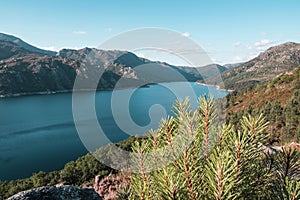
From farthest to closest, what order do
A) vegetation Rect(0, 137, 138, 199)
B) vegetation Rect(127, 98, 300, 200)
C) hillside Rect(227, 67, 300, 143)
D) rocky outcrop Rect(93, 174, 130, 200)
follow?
hillside Rect(227, 67, 300, 143), vegetation Rect(0, 137, 138, 199), rocky outcrop Rect(93, 174, 130, 200), vegetation Rect(127, 98, 300, 200)

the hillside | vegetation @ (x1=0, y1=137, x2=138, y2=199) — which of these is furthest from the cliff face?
vegetation @ (x1=0, y1=137, x2=138, y2=199)

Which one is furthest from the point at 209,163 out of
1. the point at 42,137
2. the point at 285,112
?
the point at 42,137

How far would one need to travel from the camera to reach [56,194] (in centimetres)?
222

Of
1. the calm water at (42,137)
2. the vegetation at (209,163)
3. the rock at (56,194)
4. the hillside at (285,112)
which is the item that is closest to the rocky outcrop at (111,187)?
the rock at (56,194)

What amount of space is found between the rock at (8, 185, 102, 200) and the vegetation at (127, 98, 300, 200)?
113cm

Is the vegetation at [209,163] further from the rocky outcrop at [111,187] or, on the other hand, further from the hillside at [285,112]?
the hillside at [285,112]

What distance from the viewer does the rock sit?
2154mm

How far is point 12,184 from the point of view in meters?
27.9

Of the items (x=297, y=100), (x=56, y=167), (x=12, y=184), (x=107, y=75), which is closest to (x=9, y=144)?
(x=56, y=167)

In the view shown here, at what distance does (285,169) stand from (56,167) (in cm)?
4535

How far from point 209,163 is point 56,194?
67.1 inches

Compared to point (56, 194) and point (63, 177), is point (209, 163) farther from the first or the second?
point (63, 177)

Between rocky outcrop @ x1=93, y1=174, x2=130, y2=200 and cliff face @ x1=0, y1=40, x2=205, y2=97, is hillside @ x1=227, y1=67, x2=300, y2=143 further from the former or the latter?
cliff face @ x1=0, y1=40, x2=205, y2=97

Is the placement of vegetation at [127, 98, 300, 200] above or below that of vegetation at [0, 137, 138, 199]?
above
